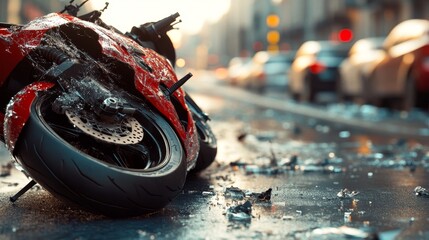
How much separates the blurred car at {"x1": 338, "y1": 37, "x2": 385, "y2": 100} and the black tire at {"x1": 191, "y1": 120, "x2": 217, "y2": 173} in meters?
12.2

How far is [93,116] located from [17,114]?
46cm

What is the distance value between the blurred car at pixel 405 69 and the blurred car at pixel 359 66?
19.8 inches

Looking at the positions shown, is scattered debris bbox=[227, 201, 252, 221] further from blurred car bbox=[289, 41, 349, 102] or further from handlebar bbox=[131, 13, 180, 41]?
blurred car bbox=[289, 41, 349, 102]

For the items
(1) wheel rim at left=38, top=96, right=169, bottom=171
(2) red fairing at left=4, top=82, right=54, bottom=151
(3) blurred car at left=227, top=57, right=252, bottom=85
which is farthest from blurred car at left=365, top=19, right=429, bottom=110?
(3) blurred car at left=227, top=57, right=252, bottom=85

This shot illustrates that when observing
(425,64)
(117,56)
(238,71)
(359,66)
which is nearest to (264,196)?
(117,56)

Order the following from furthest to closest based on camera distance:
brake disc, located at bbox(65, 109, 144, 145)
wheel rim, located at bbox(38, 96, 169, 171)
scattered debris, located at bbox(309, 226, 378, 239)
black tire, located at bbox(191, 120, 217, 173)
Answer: black tire, located at bbox(191, 120, 217, 173) < wheel rim, located at bbox(38, 96, 169, 171) < brake disc, located at bbox(65, 109, 144, 145) < scattered debris, located at bbox(309, 226, 378, 239)

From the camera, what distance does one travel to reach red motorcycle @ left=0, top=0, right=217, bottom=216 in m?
4.50

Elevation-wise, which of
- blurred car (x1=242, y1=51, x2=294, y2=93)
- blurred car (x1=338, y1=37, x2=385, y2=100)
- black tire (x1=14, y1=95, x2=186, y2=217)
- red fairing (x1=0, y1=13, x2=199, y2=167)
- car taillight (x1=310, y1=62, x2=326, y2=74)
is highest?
blurred car (x1=242, y1=51, x2=294, y2=93)

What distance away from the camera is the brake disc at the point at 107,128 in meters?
4.75

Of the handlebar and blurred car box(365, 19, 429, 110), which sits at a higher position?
blurred car box(365, 19, 429, 110)

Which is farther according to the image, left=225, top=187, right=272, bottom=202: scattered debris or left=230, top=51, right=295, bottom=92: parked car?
left=230, top=51, right=295, bottom=92: parked car

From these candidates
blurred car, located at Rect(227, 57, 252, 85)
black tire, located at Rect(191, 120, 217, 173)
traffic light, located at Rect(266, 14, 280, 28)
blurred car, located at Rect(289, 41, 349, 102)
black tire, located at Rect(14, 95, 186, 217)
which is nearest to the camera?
black tire, located at Rect(14, 95, 186, 217)

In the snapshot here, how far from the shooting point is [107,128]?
4867 mm

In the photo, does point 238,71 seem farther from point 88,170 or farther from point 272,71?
point 88,170
